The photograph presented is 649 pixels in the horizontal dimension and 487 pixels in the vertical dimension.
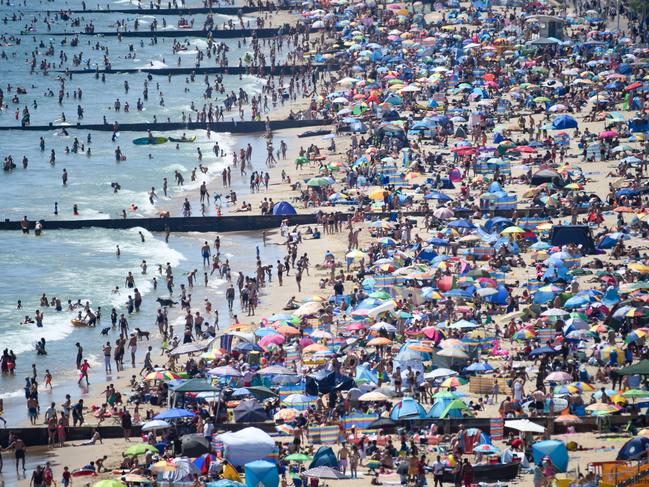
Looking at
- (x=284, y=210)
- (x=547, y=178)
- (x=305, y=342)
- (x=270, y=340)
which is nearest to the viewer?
(x=270, y=340)

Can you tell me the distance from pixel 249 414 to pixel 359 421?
90.1 inches

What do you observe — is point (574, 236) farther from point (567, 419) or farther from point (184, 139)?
point (184, 139)

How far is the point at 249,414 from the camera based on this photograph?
3153cm

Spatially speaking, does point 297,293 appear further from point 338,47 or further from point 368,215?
point 338,47

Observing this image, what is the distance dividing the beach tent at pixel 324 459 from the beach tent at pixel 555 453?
378cm

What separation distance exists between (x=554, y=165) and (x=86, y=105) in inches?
1410

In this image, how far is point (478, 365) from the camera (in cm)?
3353

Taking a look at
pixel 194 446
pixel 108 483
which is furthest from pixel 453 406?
pixel 108 483

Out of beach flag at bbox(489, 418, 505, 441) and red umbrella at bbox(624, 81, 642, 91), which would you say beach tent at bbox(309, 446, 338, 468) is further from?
red umbrella at bbox(624, 81, 642, 91)

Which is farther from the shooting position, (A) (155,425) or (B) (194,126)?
(B) (194,126)

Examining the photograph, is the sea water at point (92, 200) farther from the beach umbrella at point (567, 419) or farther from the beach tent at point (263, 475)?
the beach umbrella at point (567, 419)

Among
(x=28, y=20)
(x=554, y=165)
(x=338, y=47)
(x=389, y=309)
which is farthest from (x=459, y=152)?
(x=28, y=20)

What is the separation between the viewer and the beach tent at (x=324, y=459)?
28.4 metres

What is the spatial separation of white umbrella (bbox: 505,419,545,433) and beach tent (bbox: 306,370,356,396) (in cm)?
453
